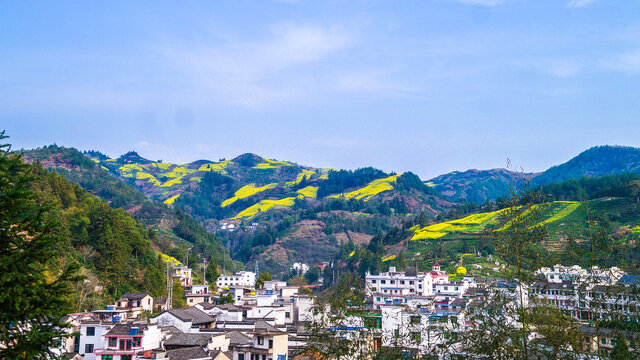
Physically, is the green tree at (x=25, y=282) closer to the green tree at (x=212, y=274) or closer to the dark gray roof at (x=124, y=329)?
the dark gray roof at (x=124, y=329)

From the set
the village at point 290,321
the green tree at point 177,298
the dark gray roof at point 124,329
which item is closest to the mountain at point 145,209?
the green tree at point 177,298

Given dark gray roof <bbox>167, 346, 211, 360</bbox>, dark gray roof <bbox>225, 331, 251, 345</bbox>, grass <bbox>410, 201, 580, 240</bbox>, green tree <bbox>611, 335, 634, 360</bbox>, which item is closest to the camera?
green tree <bbox>611, 335, 634, 360</bbox>

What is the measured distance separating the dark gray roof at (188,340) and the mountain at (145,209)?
47.4 metres

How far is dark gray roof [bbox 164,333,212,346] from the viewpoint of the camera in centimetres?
2816

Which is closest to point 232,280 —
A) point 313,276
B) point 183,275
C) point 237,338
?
point 183,275

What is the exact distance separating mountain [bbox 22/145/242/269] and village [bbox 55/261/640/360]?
128ft

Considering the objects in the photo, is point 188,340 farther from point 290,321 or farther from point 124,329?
point 290,321

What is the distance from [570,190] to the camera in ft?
324

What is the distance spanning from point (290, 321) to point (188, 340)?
559 inches

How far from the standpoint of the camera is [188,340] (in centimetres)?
2884

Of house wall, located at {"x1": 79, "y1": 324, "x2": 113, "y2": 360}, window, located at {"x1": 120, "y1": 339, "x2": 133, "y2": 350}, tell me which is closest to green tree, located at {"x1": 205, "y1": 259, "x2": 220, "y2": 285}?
house wall, located at {"x1": 79, "y1": 324, "x2": 113, "y2": 360}

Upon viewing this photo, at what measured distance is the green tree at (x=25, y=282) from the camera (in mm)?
9203

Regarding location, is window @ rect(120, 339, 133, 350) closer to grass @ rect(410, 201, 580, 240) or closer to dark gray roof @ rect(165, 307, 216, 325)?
dark gray roof @ rect(165, 307, 216, 325)

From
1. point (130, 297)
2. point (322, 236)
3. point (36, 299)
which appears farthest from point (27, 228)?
point (322, 236)
